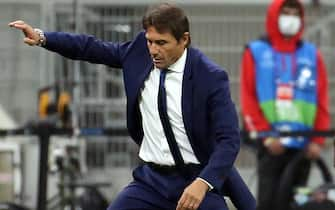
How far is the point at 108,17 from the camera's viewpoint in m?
11.7

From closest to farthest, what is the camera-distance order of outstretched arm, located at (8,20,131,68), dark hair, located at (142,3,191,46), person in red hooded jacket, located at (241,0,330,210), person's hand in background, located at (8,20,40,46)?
dark hair, located at (142,3,191,46) → person's hand in background, located at (8,20,40,46) → outstretched arm, located at (8,20,131,68) → person in red hooded jacket, located at (241,0,330,210)

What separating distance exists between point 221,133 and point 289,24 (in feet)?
13.7

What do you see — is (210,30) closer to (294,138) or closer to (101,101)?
(101,101)

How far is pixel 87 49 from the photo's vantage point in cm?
586

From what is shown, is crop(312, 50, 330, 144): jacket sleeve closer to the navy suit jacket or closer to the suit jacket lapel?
the navy suit jacket

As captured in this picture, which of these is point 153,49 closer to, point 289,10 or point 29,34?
point 29,34

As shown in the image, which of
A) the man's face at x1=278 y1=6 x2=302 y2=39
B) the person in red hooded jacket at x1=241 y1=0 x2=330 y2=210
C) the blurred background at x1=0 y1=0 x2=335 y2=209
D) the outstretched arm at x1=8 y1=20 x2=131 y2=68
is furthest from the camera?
the blurred background at x1=0 y1=0 x2=335 y2=209

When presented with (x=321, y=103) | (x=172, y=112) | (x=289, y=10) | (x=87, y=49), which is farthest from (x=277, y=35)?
(x=172, y=112)

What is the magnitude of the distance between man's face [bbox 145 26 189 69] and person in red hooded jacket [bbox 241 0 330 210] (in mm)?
3824

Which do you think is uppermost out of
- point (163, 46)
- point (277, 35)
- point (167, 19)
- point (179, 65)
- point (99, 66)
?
point (167, 19)

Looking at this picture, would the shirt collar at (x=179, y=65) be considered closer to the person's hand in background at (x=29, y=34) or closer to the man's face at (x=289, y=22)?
the person's hand in background at (x=29, y=34)

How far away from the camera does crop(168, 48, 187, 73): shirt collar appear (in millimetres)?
5680

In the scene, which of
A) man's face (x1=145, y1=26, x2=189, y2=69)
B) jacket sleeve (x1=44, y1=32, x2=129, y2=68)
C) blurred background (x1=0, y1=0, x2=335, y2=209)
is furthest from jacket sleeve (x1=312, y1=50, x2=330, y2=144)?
man's face (x1=145, y1=26, x2=189, y2=69)

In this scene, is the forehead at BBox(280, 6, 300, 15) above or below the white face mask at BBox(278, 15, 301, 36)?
above
